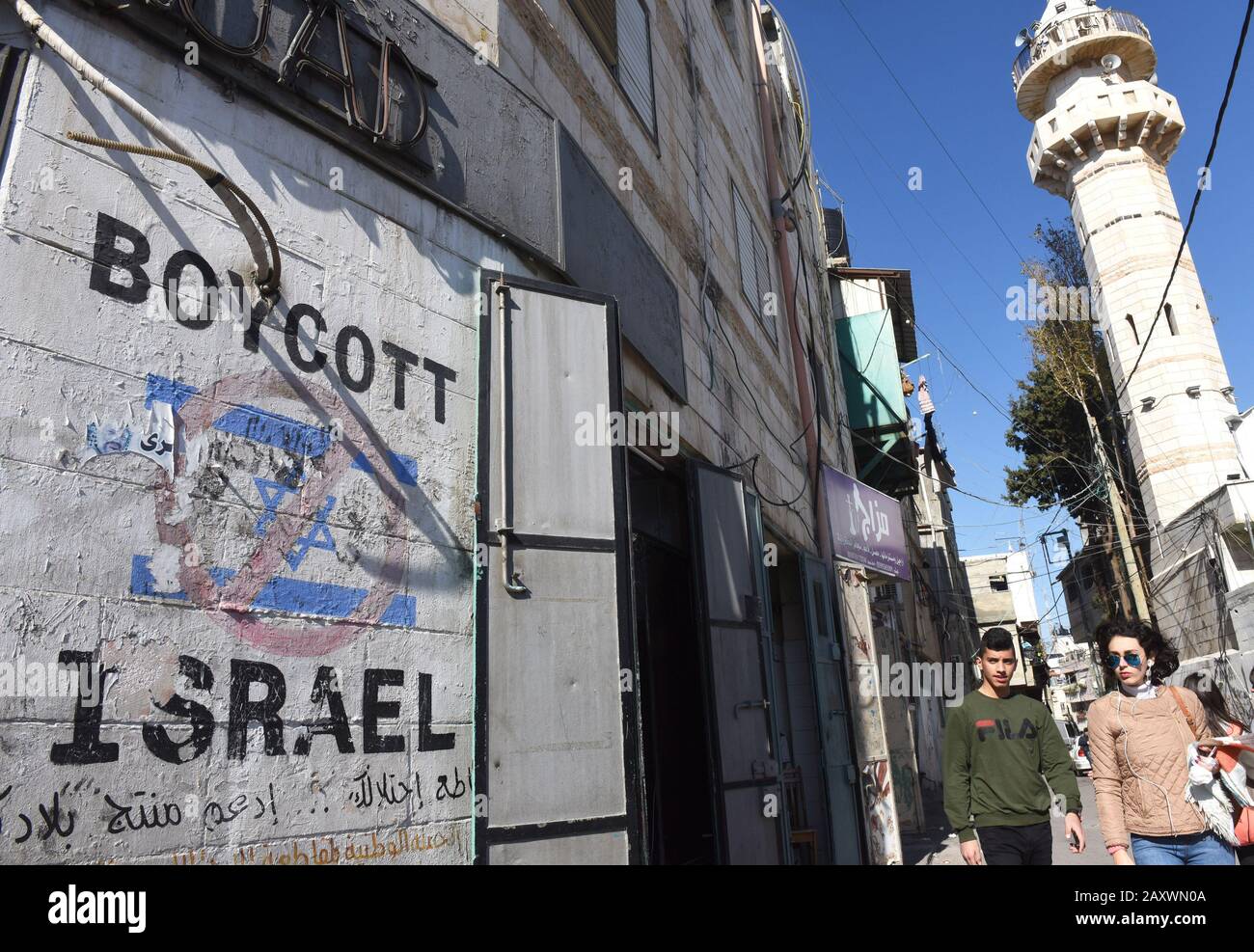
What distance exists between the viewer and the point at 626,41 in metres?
7.00

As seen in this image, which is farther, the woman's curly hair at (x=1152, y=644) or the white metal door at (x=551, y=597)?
the woman's curly hair at (x=1152, y=644)

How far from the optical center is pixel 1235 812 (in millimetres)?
3516

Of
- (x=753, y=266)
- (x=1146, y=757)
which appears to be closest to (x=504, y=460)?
(x=1146, y=757)

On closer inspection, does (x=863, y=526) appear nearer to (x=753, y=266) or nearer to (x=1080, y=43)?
(x=753, y=266)

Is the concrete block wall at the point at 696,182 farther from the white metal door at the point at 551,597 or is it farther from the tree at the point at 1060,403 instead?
the tree at the point at 1060,403

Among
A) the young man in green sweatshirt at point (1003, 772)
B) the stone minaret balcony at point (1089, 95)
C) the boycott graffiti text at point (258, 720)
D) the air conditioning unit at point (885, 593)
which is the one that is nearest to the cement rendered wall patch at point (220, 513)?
the boycott graffiti text at point (258, 720)

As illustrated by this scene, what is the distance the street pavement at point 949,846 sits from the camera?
8.95 meters

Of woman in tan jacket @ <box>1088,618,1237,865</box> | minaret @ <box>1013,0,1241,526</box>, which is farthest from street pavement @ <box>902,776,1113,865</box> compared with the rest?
minaret @ <box>1013,0,1241,526</box>

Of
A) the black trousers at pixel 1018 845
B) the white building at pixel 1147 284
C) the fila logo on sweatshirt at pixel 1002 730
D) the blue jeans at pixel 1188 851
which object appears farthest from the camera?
the white building at pixel 1147 284

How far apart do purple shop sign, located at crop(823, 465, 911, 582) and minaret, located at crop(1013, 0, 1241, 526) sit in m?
14.6

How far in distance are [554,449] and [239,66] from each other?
2.09 meters

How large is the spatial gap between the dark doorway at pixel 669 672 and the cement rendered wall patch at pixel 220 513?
119 inches
